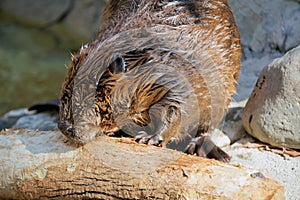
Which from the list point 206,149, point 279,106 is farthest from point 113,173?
point 279,106

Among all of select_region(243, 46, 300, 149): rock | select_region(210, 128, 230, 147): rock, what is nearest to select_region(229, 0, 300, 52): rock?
select_region(243, 46, 300, 149): rock

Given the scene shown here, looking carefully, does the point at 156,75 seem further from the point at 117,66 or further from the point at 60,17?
the point at 60,17

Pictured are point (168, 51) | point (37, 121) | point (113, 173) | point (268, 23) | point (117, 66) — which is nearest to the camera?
point (113, 173)

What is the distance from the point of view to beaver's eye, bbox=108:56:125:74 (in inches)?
103

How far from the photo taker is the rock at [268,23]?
452 cm

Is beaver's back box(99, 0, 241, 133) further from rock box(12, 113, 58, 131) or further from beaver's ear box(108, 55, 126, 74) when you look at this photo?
rock box(12, 113, 58, 131)

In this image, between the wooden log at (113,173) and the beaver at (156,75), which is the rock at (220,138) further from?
the wooden log at (113,173)

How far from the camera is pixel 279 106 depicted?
3.25 metres

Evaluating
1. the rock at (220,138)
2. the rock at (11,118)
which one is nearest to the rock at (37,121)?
the rock at (11,118)

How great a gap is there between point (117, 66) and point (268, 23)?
2.37m

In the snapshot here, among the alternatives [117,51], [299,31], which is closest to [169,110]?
[117,51]

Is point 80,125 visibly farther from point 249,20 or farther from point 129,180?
point 249,20

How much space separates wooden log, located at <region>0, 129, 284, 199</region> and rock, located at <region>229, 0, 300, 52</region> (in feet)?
7.98

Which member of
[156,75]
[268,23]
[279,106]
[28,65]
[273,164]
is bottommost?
[273,164]
